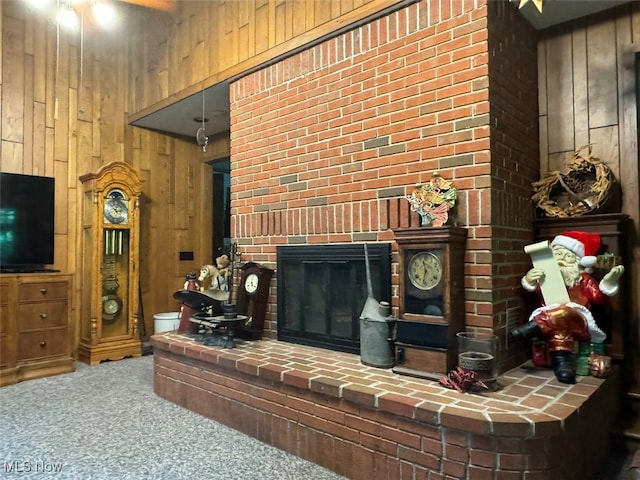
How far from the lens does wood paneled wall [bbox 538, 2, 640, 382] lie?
2395 millimetres

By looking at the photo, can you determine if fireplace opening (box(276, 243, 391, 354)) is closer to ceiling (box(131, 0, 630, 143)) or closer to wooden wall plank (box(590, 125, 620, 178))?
wooden wall plank (box(590, 125, 620, 178))

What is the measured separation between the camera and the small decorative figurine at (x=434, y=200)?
2.21 meters

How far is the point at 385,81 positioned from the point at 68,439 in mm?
2586

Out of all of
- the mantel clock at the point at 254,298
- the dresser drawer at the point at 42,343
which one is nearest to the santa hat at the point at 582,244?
the mantel clock at the point at 254,298

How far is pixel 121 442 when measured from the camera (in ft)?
7.59

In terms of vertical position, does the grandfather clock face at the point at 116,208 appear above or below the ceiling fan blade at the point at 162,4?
below

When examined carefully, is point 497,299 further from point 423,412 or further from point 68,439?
point 68,439

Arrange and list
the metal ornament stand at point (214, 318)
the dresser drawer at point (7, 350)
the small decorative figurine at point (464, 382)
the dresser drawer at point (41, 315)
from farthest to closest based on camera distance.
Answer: the dresser drawer at point (41, 315), the dresser drawer at point (7, 350), the metal ornament stand at point (214, 318), the small decorative figurine at point (464, 382)

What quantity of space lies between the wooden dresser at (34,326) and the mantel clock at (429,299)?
2.87m

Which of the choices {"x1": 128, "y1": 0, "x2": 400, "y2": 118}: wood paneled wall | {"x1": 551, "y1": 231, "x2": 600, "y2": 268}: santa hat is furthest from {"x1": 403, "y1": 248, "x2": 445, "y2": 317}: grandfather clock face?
{"x1": 128, "y1": 0, "x2": 400, "y2": 118}: wood paneled wall

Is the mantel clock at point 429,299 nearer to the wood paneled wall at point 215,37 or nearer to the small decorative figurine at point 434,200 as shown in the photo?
the small decorative figurine at point 434,200

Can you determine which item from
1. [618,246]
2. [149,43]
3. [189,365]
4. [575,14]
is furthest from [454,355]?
[149,43]

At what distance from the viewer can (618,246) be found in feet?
7.55

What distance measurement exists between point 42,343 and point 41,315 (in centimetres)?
23
